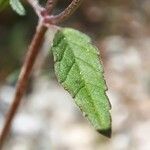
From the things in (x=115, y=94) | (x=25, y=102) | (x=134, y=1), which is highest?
(x=25, y=102)

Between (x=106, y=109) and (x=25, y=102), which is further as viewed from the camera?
(x=25, y=102)

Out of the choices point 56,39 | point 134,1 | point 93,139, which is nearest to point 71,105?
point 93,139

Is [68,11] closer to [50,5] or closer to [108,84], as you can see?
[50,5]

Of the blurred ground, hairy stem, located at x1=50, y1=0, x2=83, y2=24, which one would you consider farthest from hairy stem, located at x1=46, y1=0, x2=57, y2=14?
the blurred ground

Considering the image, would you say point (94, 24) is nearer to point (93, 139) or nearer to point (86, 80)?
point (93, 139)

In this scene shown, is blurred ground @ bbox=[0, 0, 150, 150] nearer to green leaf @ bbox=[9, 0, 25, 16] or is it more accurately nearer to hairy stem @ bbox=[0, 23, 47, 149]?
hairy stem @ bbox=[0, 23, 47, 149]

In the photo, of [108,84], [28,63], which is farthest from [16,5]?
[108,84]
